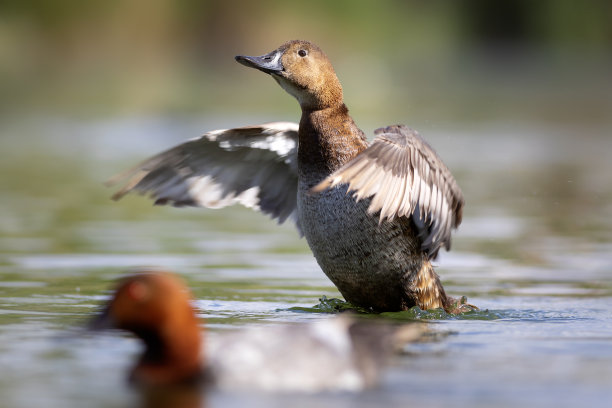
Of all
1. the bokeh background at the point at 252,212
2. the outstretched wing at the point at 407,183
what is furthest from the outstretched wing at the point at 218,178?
the outstretched wing at the point at 407,183

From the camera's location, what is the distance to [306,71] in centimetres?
736

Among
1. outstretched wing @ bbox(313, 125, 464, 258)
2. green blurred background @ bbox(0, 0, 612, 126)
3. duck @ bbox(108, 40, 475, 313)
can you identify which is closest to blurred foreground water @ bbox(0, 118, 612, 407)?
duck @ bbox(108, 40, 475, 313)

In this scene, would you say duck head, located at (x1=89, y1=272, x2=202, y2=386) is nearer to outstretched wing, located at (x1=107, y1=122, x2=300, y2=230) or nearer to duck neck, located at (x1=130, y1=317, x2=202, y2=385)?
duck neck, located at (x1=130, y1=317, x2=202, y2=385)

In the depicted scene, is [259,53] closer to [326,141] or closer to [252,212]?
[252,212]

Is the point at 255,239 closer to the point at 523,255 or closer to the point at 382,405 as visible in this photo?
the point at 523,255

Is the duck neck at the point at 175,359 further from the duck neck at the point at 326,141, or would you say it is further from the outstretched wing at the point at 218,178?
the outstretched wing at the point at 218,178

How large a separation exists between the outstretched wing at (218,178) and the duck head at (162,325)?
10.3ft

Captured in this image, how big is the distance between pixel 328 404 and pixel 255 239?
19.4 ft

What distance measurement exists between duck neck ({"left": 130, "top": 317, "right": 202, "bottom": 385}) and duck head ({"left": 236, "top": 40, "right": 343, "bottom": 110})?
265cm

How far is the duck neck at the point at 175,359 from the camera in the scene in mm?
4977

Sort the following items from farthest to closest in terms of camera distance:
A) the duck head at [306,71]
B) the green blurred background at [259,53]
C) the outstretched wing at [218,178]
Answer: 1. the green blurred background at [259,53]
2. the outstretched wing at [218,178]
3. the duck head at [306,71]

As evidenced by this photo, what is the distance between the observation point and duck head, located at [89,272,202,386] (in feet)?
16.4

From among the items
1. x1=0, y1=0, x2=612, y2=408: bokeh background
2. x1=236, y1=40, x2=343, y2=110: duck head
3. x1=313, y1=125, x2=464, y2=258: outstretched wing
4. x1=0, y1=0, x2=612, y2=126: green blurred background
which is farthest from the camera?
x1=0, y1=0, x2=612, y2=126: green blurred background

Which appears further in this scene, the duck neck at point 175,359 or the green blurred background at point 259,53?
the green blurred background at point 259,53
